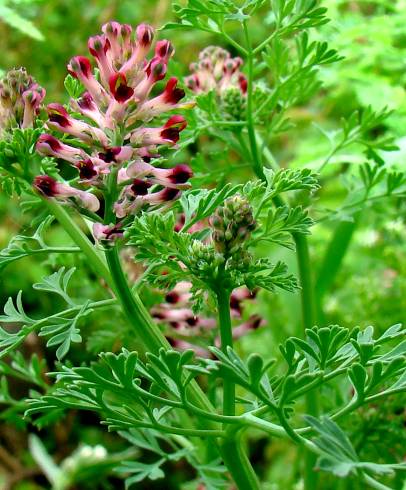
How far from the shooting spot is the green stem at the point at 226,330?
934mm

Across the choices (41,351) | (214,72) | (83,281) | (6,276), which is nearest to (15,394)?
(41,351)

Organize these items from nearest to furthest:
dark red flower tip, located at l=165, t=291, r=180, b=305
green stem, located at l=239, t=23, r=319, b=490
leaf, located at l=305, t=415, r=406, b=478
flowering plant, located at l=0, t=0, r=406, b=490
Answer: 1. leaf, located at l=305, t=415, r=406, b=478
2. flowering plant, located at l=0, t=0, r=406, b=490
3. green stem, located at l=239, t=23, r=319, b=490
4. dark red flower tip, located at l=165, t=291, r=180, b=305

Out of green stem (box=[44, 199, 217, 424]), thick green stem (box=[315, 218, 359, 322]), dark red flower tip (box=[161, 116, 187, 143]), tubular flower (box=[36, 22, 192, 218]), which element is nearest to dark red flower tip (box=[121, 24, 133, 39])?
tubular flower (box=[36, 22, 192, 218])

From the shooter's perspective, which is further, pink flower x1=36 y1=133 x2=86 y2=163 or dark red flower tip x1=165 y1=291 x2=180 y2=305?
dark red flower tip x1=165 y1=291 x2=180 y2=305

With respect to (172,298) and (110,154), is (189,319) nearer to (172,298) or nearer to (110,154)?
(172,298)

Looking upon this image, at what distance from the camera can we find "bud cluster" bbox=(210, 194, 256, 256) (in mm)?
899

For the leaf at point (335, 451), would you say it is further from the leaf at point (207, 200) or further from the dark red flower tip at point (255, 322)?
the dark red flower tip at point (255, 322)

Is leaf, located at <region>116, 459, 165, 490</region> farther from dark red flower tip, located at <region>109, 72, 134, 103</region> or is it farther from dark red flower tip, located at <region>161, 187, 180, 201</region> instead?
dark red flower tip, located at <region>109, 72, 134, 103</region>

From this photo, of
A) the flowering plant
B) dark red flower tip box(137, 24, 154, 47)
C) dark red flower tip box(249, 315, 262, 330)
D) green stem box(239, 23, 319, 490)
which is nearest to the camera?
the flowering plant

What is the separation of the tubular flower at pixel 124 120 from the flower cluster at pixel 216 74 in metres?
0.42

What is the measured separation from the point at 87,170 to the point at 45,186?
0.23 ft

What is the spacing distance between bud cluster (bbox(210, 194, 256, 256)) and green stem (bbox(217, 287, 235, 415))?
0.18ft

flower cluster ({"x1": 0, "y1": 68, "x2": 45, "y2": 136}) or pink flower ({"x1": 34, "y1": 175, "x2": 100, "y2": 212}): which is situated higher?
flower cluster ({"x1": 0, "y1": 68, "x2": 45, "y2": 136})

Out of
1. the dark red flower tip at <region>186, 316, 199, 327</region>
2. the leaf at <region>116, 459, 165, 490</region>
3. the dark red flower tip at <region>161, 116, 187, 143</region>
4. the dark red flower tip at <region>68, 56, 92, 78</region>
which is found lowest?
the leaf at <region>116, 459, 165, 490</region>
